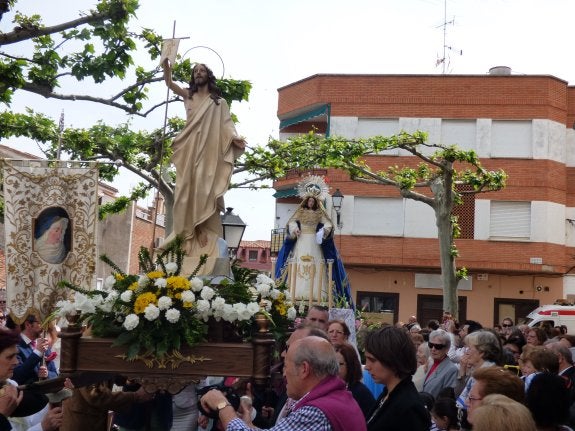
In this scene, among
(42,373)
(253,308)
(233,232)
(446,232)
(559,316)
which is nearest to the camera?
(253,308)

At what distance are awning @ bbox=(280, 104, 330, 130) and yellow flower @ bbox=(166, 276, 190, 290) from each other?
93.6ft

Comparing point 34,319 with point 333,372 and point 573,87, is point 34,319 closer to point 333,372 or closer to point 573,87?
point 333,372

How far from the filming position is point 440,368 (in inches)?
299

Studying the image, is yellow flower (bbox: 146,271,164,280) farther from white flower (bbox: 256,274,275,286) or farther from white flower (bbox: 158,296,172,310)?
white flower (bbox: 256,274,275,286)

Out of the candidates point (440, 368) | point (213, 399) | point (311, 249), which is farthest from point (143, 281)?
point (311, 249)

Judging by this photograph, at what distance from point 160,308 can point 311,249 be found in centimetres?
720

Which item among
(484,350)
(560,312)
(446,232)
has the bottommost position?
(484,350)

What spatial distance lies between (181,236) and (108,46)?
4.36 m

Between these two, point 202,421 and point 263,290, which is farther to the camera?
point 202,421

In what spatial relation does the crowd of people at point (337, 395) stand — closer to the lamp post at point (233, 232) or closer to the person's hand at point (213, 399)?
the person's hand at point (213, 399)

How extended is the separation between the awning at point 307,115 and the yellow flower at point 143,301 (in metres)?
28.7

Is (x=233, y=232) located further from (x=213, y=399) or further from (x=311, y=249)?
(x=213, y=399)

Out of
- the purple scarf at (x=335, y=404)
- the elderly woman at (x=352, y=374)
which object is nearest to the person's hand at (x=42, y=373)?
the elderly woman at (x=352, y=374)

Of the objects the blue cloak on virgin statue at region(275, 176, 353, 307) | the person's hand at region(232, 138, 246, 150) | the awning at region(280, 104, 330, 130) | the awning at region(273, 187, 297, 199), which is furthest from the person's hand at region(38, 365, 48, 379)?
the awning at region(273, 187, 297, 199)
